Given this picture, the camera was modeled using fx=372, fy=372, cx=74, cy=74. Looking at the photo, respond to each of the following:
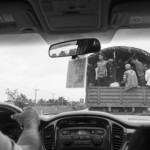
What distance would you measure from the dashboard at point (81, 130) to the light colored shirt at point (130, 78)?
0.97 meters

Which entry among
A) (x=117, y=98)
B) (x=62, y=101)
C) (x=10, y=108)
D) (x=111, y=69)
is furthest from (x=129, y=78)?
(x=10, y=108)

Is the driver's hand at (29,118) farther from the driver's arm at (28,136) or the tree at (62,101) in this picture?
the tree at (62,101)

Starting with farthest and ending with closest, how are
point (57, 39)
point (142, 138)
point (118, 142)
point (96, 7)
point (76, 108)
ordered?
1. point (76, 108)
2. point (118, 142)
3. point (57, 39)
4. point (96, 7)
5. point (142, 138)

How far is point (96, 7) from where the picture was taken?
3.08m

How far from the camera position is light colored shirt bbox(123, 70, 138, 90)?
5.11 metres

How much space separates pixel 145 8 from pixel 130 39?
0.86 meters

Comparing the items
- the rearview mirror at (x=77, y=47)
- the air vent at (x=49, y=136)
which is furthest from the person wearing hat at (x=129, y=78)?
the rearview mirror at (x=77, y=47)

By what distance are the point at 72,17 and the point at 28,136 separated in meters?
1.11

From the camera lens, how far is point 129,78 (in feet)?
17.7

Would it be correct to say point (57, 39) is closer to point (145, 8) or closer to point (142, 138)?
point (145, 8)

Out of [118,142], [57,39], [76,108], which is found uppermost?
[57,39]

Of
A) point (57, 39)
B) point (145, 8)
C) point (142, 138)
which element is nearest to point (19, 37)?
point (57, 39)

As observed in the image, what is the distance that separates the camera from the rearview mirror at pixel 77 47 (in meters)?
3.53

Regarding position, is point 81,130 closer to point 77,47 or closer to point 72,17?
point 77,47
